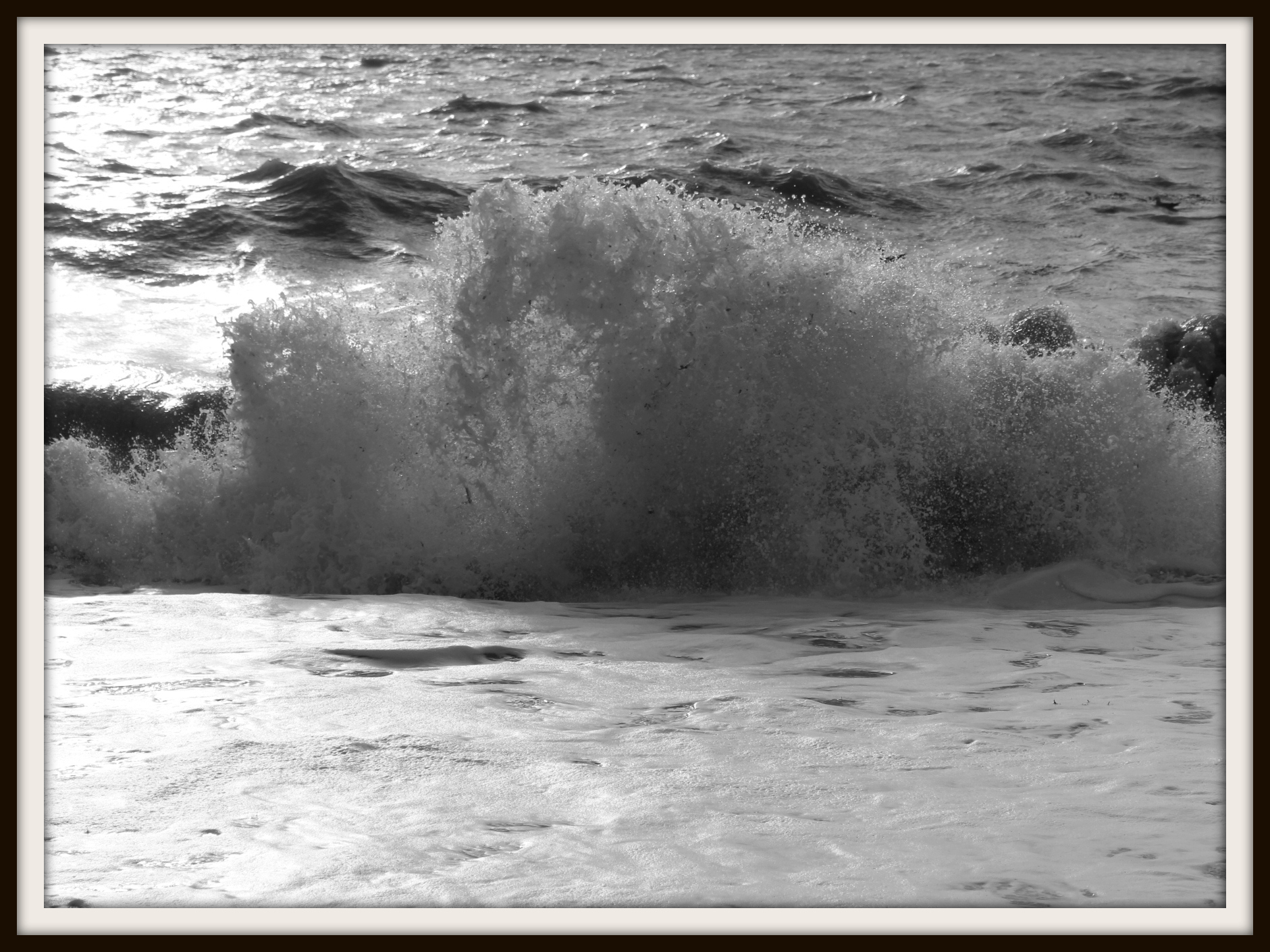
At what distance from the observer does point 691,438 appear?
473 centimetres

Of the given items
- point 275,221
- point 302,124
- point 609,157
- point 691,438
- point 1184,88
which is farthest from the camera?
point 302,124

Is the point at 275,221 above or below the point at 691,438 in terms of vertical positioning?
above

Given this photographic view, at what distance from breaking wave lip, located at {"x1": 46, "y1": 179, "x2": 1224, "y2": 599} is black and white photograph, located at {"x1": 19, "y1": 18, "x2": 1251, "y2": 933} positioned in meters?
0.02

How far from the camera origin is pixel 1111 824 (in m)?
2.14

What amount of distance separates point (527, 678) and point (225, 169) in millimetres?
7376

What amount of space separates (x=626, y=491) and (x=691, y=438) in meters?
0.33

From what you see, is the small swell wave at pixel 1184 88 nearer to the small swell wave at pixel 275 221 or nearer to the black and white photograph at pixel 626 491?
the black and white photograph at pixel 626 491

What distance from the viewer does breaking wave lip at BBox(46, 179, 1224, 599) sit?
4672 millimetres

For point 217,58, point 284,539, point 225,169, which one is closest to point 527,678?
point 284,539

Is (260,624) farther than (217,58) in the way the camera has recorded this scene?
No

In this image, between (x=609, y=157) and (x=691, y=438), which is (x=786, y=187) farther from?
(x=691, y=438)

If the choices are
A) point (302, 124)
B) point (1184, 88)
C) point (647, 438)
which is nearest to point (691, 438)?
point (647, 438)

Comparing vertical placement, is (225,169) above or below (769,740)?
above

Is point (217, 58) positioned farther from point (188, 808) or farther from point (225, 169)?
point (188, 808)
